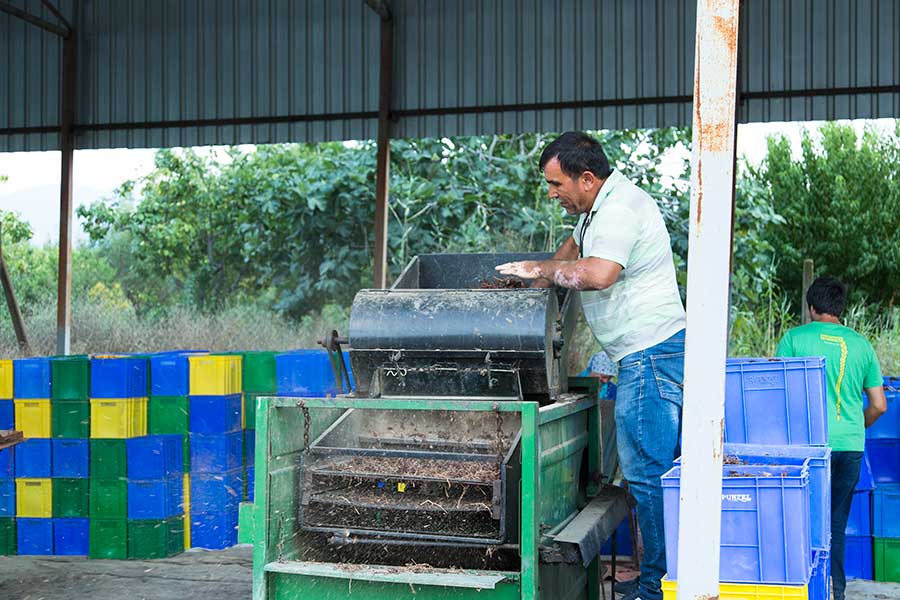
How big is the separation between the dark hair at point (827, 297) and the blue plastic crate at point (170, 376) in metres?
4.57

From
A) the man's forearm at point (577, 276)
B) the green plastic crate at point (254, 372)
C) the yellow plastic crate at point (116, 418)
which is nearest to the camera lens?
the man's forearm at point (577, 276)

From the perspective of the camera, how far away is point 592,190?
493cm

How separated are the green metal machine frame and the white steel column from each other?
32.9 inches

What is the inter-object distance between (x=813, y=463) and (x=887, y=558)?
301 centimetres

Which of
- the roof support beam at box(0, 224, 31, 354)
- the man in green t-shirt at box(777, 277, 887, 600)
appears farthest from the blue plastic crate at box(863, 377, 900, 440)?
the roof support beam at box(0, 224, 31, 354)

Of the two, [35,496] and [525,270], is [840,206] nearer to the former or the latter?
[35,496]

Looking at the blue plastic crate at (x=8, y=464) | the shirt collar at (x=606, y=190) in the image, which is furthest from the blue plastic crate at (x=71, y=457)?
the shirt collar at (x=606, y=190)

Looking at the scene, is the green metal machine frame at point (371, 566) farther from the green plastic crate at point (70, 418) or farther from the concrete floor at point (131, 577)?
the green plastic crate at point (70, 418)

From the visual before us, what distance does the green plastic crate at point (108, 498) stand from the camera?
780 cm

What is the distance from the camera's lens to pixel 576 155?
4875 millimetres

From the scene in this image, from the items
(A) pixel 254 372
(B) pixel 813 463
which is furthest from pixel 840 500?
(A) pixel 254 372

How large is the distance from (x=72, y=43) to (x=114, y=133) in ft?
4.10


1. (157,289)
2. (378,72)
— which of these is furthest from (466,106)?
(157,289)

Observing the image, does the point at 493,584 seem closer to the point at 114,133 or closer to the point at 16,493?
the point at 16,493
